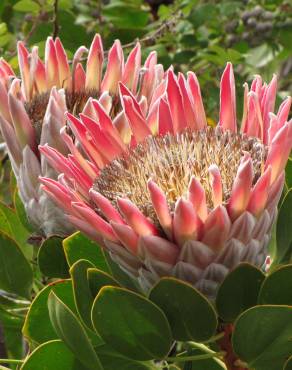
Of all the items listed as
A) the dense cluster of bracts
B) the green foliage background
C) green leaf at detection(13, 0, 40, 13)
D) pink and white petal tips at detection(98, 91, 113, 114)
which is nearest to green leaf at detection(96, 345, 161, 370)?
the green foliage background

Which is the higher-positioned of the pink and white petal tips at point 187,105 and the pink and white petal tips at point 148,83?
the pink and white petal tips at point 187,105

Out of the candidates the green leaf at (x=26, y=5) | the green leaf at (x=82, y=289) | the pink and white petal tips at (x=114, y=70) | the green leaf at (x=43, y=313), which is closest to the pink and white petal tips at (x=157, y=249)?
the green leaf at (x=82, y=289)

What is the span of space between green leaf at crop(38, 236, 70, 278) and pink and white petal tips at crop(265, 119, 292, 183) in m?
0.35

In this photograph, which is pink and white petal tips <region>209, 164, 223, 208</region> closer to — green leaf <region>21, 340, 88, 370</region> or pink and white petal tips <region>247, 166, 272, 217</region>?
pink and white petal tips <region>247, 166, 272, 217</region>

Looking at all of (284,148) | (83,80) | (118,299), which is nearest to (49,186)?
(118,299)

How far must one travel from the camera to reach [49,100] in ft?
3.76

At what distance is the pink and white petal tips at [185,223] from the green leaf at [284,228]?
0.16 metres

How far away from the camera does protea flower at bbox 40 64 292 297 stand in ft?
2.90

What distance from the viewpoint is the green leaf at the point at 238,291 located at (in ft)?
2.97

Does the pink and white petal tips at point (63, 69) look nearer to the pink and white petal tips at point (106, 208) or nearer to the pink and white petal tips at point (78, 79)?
the pink and white petal tips at point (78, 79)

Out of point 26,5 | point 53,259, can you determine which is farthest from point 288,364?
point 26,5

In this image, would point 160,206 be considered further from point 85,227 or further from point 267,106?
point 267,106

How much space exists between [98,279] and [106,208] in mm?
110

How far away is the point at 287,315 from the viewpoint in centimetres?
88
